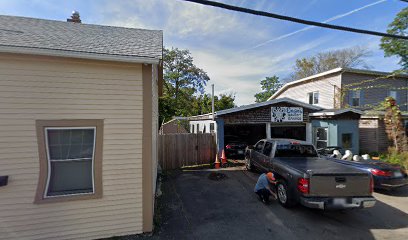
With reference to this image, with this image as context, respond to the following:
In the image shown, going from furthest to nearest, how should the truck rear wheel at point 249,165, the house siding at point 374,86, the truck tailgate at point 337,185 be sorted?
the house siding at point 374,86, the truck rear wheel at point 249,165, the truck tailgate at point 337,185

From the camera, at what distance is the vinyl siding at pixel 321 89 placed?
17172 mm

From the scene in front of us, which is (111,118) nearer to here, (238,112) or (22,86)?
(22,86)

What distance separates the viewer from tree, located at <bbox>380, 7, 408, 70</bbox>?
1812cm

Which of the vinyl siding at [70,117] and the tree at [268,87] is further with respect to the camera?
the tree at [268,87]

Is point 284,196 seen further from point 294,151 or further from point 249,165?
point 249,165

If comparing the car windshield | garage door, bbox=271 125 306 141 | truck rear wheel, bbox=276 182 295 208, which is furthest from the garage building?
truck rear wheel, bbox=276 182 295 208

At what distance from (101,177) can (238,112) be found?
8.94 metres

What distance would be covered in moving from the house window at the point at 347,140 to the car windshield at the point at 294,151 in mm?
7323

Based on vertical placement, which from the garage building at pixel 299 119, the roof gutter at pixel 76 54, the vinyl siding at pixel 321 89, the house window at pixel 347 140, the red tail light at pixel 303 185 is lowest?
the red tail light at pixel 303 185

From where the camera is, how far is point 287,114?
42.6 feet

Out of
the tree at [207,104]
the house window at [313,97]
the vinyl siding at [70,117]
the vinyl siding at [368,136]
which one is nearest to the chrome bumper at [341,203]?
the vinyl siding at [70,117]

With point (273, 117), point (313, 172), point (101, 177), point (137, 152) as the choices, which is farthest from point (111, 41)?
point (273, 117)

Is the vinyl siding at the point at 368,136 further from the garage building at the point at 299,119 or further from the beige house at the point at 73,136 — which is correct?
the beige house at the point at 73,136

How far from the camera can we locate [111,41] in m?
5.43
